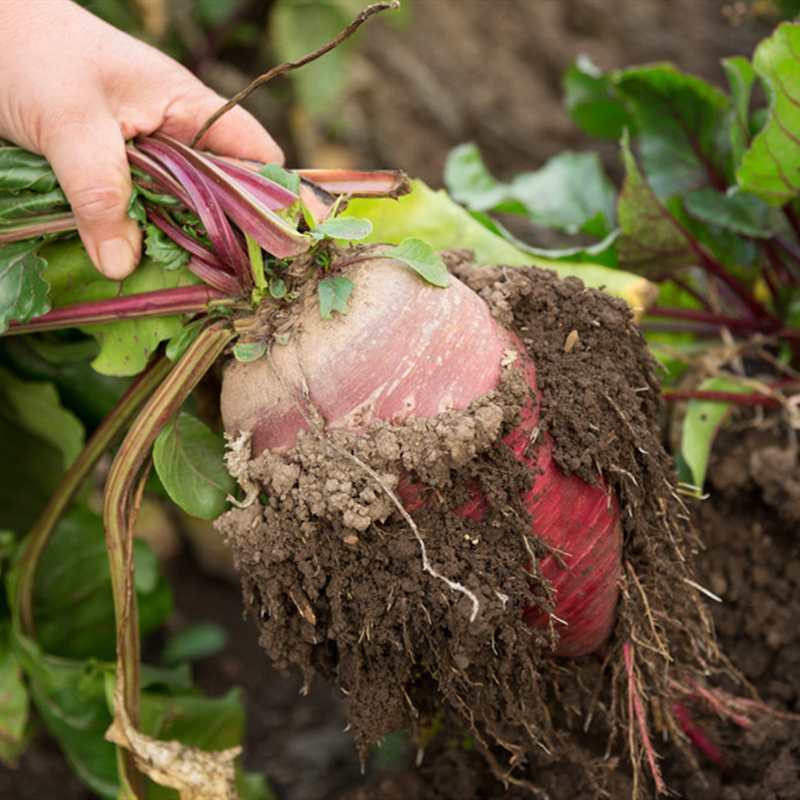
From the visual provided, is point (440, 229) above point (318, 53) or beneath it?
beneath

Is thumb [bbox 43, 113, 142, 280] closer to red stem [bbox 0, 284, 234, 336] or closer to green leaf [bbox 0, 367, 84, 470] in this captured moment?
red stem [bbox 0, 284, 234, 336]

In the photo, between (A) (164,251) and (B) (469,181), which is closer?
(A) (164,251)

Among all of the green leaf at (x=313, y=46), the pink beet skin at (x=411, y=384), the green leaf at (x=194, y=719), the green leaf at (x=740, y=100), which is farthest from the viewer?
the green leaf at (x=313, y=46)

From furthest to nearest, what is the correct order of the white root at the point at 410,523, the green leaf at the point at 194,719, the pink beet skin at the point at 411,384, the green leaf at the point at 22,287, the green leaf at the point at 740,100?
the green leaf at the point at 740,100 → the green leaf at the point at 194,719 → the green leaf at the point at 22,287 → the pink beet skin at the point at 411,384 → the white root at the point at 410,523

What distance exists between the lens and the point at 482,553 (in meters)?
1.38

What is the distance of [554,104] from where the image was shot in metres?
4.18

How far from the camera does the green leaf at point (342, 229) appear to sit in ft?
4.56

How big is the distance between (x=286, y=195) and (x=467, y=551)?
2.55ft

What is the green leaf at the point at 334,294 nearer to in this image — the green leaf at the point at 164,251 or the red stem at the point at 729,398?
the green leaf at the point at 164,251

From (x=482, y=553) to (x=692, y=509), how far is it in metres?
0.97

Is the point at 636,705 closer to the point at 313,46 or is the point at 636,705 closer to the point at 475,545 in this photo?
the point at 475,545

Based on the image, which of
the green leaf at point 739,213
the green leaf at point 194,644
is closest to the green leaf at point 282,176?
the green leaf at point 739,213

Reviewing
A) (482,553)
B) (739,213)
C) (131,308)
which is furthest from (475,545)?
(739,213)

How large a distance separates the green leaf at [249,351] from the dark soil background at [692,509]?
1.09 meters
